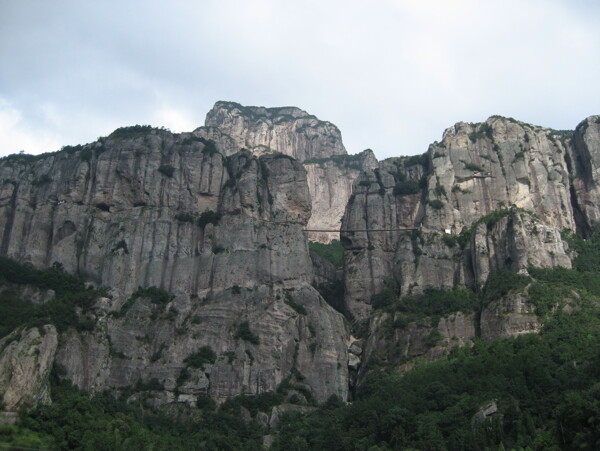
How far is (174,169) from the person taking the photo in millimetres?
99188

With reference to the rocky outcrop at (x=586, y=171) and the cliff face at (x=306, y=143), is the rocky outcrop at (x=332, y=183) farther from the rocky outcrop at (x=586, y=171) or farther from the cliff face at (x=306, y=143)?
the rocky outcrop at (x=586, y=171)

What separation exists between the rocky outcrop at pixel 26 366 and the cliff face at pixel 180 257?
365cm

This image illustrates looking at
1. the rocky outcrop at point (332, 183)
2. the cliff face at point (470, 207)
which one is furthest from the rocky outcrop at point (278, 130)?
the cliff face at point (470, 207)

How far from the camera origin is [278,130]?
180 meters

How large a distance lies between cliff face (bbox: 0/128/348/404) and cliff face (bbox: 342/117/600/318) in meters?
9.91

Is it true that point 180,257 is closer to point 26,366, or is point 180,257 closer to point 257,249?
point 257,249

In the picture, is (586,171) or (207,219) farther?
(586,171)

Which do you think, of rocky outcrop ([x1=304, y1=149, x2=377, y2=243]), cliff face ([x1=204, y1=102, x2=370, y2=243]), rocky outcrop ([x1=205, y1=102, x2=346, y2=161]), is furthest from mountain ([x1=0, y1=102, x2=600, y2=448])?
rocky outcrop ([x1=205, y1=102, x2=346, y2=161])

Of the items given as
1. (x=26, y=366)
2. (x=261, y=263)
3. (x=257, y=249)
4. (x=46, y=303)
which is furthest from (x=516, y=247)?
(x=26, y=366)

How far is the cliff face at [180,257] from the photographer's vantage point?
267 ft

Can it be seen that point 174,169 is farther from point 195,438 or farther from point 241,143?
point 241,143

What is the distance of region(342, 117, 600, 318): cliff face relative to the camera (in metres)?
93.2

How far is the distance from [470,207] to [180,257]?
127 ft

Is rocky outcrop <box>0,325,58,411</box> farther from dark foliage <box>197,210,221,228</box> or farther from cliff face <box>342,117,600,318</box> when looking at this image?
cliff face <box>342,117,600,318</box>
